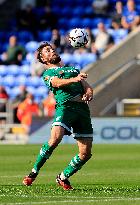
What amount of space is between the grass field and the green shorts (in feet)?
2.52

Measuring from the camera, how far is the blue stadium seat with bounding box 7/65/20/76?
102ft

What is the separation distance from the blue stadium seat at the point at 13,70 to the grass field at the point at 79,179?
28.9ft

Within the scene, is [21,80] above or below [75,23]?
below

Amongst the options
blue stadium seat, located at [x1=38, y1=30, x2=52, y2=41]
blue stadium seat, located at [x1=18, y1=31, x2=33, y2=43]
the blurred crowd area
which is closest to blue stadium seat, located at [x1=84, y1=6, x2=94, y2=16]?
the blurred crowd area

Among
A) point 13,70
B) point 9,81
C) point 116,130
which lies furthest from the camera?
point 13,70

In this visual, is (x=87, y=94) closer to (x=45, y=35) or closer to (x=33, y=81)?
(x=33, y=81)

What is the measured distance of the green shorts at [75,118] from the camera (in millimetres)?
11945

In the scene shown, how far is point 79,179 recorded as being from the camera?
13773 mm

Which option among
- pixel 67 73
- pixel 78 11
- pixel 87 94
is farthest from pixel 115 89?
pixel 87 94

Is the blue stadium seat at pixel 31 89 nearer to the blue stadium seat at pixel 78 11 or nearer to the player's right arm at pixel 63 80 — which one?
the blue stadium seat at pixel 78 11

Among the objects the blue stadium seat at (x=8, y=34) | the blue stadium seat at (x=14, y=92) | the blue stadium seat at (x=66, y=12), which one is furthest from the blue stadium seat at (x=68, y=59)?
the blue stadium seat at (x=8, y=34)

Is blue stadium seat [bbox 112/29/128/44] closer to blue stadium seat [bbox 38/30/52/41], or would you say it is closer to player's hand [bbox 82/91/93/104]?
blue stadium seat [bbox 38/30/52/41]

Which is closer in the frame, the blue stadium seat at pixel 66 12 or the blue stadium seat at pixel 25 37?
the blue stadium seat at pixel 25 37

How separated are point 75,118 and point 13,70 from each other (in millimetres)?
19317
